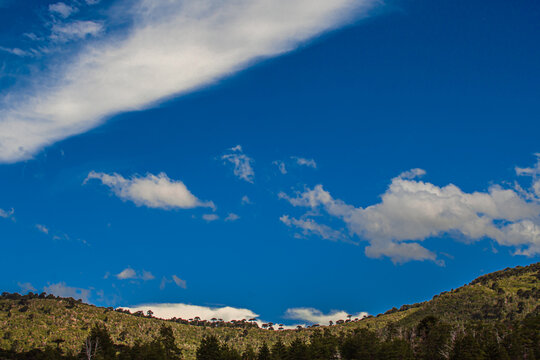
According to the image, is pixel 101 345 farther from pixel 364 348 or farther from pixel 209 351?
pixel 364 348

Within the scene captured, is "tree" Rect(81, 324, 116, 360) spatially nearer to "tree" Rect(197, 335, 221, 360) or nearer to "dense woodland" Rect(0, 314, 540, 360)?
"dense woodland" Rect(0, 314, 540, 360)

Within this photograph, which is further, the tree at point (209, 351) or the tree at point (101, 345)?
the tree at point (209, 351)

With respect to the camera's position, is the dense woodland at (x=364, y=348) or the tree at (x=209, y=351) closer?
the dense woodland at (x=364, y=348)

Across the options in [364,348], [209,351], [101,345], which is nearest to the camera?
[101,345]

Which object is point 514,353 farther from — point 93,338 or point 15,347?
point 15,347

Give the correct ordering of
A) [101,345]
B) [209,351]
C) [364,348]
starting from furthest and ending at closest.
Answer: [364,348], [209,351], [101,345]

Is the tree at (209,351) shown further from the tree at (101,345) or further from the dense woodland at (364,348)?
the tree at (101,345)

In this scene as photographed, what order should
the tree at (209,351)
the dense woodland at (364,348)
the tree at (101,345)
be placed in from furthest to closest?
1. the tree at (209,351)
2. the tree at (101,345)
3. the dense woodland at (364,348)

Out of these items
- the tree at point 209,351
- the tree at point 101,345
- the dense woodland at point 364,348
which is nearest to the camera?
the dense woodland at point 364,348

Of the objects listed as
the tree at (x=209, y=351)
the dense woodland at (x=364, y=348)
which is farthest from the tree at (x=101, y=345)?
the tree at (x=209, y=351)

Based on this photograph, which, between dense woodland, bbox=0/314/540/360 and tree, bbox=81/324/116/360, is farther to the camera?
tree, bbox=81/324/116/360

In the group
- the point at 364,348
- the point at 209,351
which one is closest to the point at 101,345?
the point at 209,351

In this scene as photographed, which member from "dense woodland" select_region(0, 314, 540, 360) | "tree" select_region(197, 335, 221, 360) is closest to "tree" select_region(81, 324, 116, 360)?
"dense woodland" select_region(0, 314, 540, 360)

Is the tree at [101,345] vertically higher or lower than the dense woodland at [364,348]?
higher
